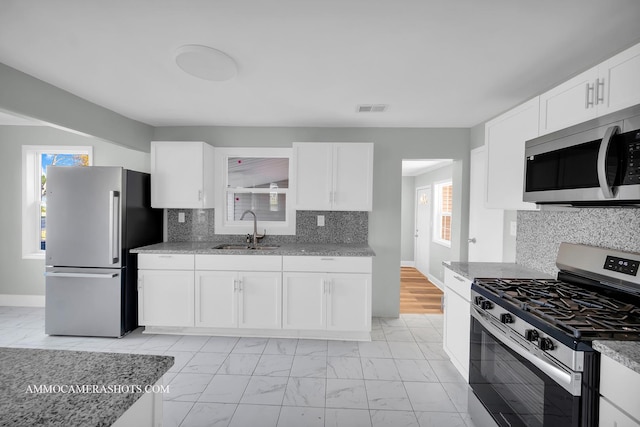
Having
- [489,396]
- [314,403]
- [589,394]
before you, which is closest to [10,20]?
[314,403]

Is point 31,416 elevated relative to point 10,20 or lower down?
lower down

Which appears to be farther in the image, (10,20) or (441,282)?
(441,282)

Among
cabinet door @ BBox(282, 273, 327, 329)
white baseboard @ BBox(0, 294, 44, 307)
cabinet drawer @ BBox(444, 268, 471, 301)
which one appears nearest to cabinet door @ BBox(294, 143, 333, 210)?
cabinet door @ BBox(282, 273, 327, 329)

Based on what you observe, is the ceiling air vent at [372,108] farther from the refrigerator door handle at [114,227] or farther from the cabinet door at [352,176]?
the refrigerator door handle at [114,227]

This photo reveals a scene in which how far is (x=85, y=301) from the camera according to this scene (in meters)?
3.17

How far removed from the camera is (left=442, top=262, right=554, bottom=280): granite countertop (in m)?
2.26

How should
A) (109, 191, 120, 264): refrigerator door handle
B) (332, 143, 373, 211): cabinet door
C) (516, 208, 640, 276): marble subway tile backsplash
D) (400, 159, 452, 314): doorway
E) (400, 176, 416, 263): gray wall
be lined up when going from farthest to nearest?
(400, 176, 416, 263): gray wall < (400, 159, 452, 314): doorway < (332, 143, 373, 211): cabinet door < (109, 191, 120, 264): refrigerator door handle < (516, 208, 640, 276): marble subway tile backsplash

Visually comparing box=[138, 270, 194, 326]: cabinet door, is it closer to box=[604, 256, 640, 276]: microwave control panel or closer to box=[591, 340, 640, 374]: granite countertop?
box=[591, 340, 640, 374]: granite countertop

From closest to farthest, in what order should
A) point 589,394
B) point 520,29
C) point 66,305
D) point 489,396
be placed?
1. point 589,394
2. point 520,29
3. point 489,396
4. point 66,305

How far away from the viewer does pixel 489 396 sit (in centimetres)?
181

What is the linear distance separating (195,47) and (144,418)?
6.14ft

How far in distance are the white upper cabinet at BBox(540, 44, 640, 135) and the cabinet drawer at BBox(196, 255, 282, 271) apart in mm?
2457

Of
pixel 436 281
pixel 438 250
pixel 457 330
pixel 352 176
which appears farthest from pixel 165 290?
pixel 438 250

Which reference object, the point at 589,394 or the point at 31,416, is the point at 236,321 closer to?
the point at 31,416
